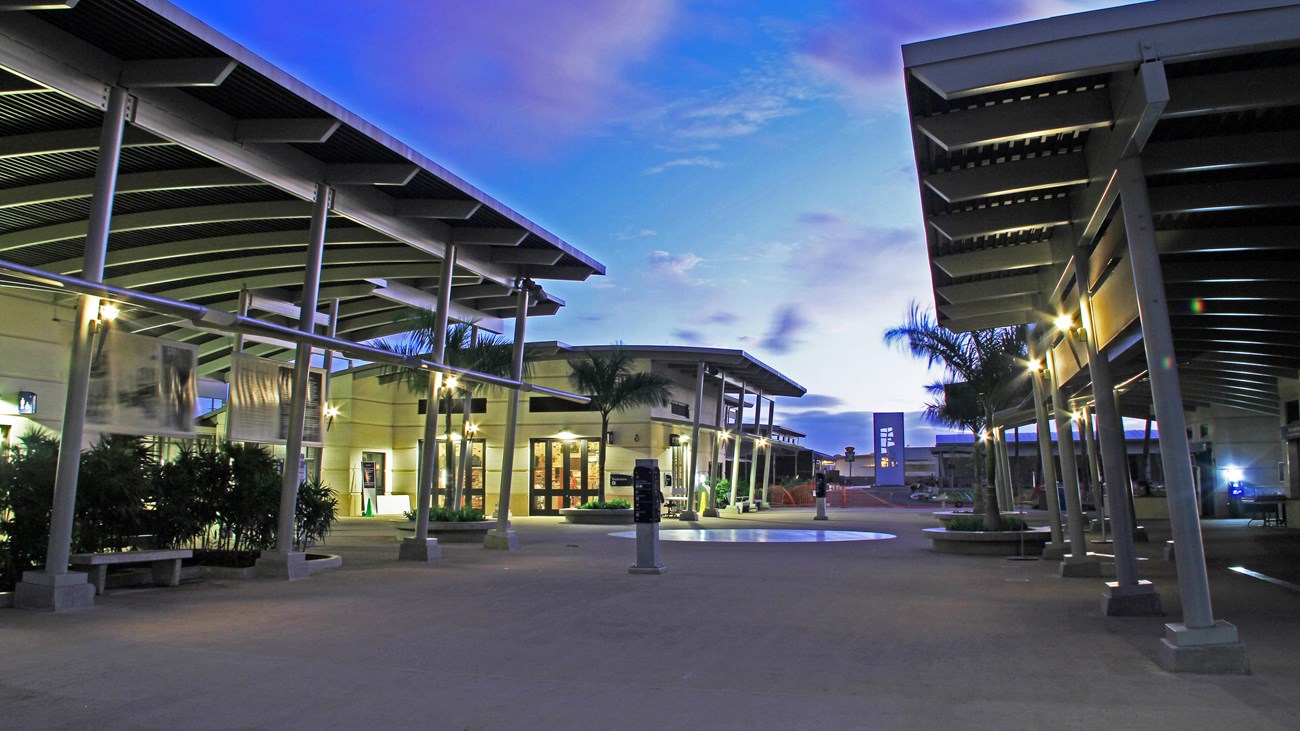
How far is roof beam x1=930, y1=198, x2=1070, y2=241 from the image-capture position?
955 cm

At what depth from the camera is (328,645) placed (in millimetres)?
7094

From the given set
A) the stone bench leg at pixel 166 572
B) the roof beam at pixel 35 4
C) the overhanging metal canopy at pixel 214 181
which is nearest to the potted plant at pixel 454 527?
the overhanging metal canopy at pixel 214 181

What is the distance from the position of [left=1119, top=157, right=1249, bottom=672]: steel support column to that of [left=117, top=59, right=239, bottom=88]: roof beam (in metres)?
8.47

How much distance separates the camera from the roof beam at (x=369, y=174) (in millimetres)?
12094

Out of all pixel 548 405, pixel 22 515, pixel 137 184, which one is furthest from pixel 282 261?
pixel 548 405

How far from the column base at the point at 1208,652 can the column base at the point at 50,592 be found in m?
9.68

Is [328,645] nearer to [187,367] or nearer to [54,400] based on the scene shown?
[187,367]

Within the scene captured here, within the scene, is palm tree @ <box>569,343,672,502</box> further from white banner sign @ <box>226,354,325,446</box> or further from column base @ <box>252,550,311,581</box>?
column base @ <box>252,550,311,581</box>

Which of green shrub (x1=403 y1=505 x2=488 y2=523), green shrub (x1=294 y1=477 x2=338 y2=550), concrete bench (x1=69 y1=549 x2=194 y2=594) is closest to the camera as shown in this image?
concrete bench (x1=69 y1=549 x2=194 y2=594)

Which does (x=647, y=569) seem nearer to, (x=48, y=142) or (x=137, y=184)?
(x=137, y=184)

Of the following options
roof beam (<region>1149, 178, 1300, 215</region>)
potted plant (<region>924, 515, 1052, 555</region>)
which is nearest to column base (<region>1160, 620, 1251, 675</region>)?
roof beam (<region>1149, 178, 1300, 215</region>)

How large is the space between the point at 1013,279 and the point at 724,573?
19.3 ft

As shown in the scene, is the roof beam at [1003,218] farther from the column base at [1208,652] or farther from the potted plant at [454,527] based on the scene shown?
the potted plant at [454,527]

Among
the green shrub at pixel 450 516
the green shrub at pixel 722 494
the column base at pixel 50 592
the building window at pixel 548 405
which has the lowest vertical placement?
the column base at pixel 50 592
